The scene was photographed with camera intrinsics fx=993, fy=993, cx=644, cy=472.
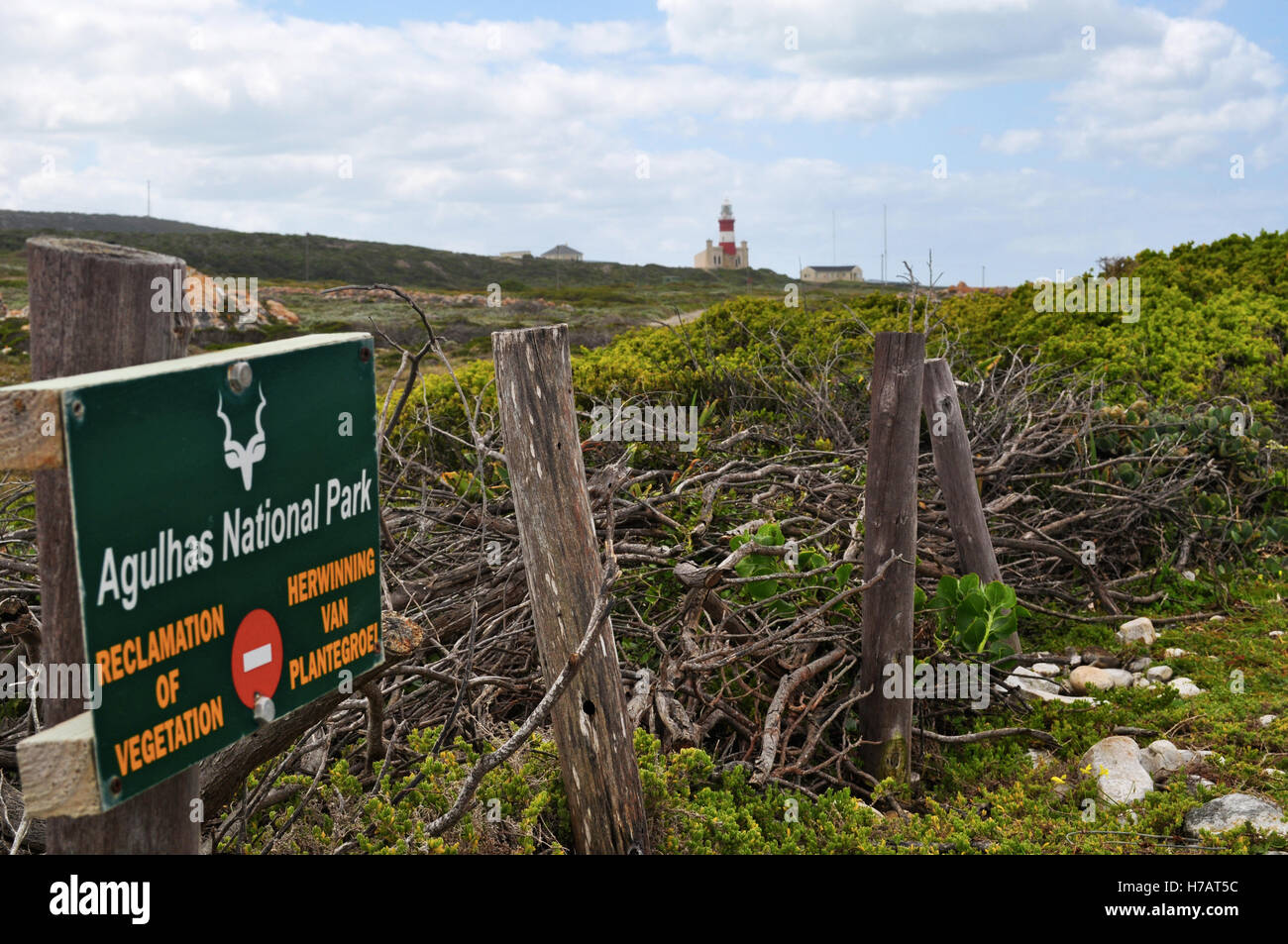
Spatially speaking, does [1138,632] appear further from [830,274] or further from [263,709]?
[830,274]

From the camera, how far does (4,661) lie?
437cm

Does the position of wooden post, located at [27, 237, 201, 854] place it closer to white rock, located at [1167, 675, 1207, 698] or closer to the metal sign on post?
the metal sign on post

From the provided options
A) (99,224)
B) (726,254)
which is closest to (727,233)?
(726,254)

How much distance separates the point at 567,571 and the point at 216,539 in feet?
4.55

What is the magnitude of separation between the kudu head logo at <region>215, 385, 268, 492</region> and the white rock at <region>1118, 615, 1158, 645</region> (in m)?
5.96

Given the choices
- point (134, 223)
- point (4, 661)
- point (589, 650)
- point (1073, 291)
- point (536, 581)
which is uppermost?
point (134, 223)

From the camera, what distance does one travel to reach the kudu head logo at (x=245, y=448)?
1751 mm

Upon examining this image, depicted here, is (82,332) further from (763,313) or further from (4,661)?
(763,313)

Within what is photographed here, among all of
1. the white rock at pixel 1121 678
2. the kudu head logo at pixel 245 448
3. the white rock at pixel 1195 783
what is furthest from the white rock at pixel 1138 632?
the kudu head logo at pixel 245 448

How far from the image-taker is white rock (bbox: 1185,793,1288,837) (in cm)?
381

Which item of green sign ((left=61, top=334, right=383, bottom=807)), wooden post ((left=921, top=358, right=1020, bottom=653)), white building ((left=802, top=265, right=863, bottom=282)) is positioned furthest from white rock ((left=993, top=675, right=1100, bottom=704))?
white building ((left=802, top=265, right=863, bottom=282))

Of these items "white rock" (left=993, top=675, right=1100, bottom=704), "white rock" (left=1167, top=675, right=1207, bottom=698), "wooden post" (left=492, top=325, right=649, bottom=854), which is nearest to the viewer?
"wooden post" (left=492, top=325, right=649, bottom=854)

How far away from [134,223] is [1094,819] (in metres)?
101
